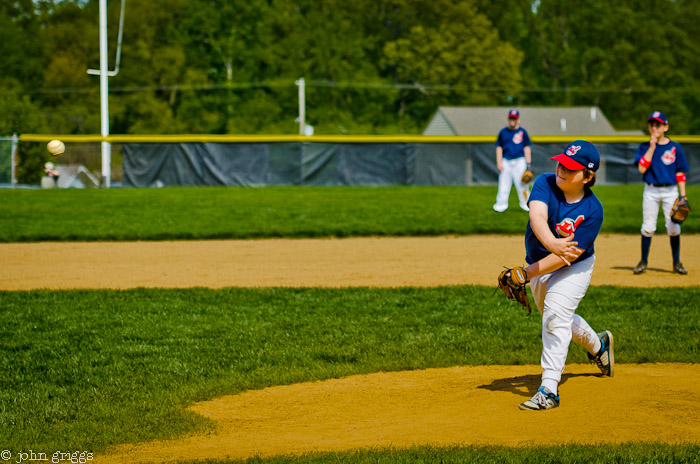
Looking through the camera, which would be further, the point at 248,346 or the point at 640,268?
the point at 640,268

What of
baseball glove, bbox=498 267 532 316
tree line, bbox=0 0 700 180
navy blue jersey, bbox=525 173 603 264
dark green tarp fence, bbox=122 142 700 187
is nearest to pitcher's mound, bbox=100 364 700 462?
baseball glove, bbox=498 267 532 316

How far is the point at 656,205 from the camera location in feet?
32.9

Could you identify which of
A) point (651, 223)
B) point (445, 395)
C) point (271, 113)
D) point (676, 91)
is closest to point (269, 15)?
point (271, 113)

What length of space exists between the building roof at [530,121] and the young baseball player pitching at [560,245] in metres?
41.5

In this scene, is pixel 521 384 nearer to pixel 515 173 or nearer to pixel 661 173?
pixel 661 173

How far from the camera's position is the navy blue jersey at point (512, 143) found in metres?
16.1

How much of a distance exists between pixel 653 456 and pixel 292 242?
32.8 ft

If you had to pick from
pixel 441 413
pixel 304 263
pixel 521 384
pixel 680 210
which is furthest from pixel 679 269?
pixel 441 413

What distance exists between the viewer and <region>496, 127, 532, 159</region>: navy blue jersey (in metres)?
16.1

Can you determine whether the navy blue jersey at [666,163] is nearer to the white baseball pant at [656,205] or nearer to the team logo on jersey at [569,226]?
the white baseball pant at [656,205]

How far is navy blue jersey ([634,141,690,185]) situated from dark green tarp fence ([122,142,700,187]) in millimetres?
15059

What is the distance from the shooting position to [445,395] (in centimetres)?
547

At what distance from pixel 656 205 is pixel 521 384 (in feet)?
17.4

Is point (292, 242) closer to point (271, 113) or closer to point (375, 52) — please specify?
point (271, 113)
